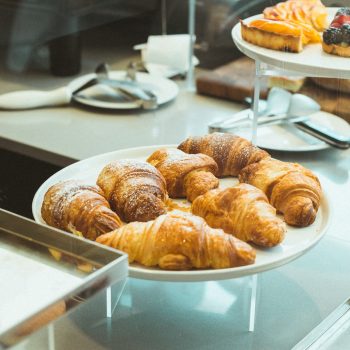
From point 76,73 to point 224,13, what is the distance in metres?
0.28

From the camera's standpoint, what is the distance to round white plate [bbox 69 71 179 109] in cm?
111

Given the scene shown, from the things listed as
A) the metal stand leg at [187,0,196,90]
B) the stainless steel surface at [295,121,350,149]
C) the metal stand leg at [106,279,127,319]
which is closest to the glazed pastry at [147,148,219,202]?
the metal stand leg at [106,279,127,319]

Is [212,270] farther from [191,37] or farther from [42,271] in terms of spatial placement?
[191,37]

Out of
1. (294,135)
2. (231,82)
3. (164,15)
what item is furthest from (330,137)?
(164,15)

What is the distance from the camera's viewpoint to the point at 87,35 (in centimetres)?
133

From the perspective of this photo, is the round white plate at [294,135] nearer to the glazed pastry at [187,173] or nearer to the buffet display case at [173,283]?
the buffet display case at [173,283]

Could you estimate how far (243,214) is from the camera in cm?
63

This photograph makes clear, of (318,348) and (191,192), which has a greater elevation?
(191,192)

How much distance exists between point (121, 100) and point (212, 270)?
603mm

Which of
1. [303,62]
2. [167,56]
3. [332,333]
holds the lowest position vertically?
[332,333]

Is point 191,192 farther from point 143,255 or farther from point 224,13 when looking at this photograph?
point 224,13

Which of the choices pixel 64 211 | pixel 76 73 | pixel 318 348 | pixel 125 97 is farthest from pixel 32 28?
pixel 318 348

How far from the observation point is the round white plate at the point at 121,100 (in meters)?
1.11

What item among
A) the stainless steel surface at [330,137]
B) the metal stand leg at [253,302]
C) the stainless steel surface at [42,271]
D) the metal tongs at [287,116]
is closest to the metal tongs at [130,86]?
the metal tongs at [287,116]
